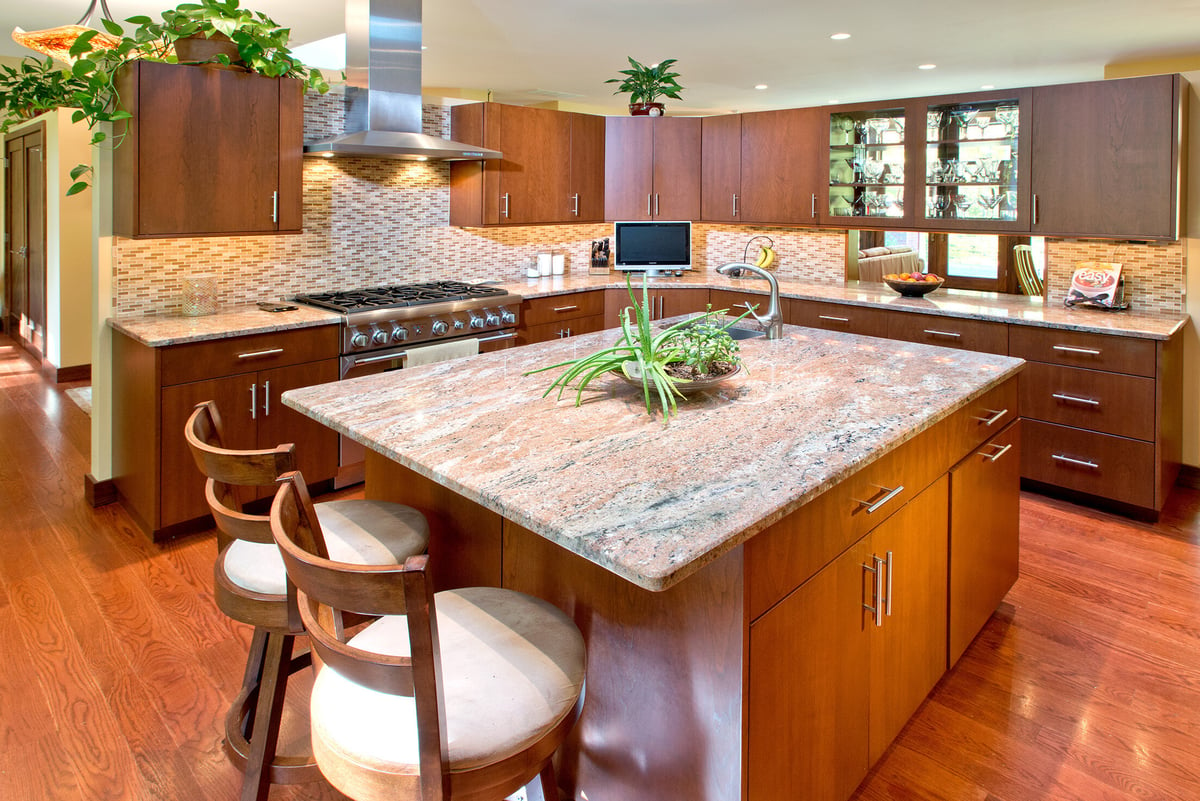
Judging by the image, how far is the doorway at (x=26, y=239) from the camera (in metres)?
6.75

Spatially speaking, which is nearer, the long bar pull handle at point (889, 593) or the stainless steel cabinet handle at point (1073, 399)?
the long bar pull handle at point (889, 593)

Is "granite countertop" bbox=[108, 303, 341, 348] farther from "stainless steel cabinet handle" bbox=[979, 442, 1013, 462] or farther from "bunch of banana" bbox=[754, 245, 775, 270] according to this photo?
"bunch of banana" bbox=[754, 245, 775, 270]

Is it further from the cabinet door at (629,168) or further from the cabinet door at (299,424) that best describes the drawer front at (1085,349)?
the cabinet door at (299,424)

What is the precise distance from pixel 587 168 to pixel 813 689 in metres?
4.32

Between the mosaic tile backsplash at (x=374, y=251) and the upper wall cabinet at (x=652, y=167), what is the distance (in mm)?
567

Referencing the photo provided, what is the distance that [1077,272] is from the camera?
166 inches

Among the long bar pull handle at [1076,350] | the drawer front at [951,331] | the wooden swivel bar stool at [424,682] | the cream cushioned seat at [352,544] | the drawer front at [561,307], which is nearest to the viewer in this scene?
the wooden swivel bar stool at [424,682]

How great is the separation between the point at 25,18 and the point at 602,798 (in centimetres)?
588

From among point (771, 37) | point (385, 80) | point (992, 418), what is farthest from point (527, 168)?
point (992, 418)

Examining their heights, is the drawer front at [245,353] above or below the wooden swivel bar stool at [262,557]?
above

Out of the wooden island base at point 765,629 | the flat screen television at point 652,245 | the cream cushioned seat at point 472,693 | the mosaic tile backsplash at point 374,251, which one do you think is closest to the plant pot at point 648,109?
the flat screen television at point 652,245

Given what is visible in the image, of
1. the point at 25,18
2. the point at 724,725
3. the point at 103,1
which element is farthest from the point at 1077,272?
the point at 25,18

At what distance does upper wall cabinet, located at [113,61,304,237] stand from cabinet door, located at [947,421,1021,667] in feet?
10.3

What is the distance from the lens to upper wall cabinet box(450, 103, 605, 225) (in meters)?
4.77
